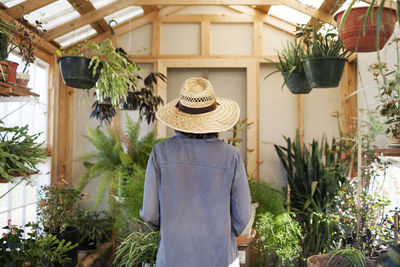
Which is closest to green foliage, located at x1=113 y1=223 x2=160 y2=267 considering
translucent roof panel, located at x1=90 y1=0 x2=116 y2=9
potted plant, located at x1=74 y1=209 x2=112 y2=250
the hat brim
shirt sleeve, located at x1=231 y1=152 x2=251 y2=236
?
shirt sleeve, located at x1=231 y1=152 x2=251 y2=236

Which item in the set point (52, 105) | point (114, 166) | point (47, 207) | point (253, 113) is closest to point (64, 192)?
point (47, 207)

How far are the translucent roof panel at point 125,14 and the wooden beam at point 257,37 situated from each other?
4.87 feet

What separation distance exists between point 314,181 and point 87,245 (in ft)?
8.71

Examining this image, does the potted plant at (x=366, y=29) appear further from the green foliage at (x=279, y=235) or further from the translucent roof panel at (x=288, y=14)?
the translucent roof panel at (x=288, y=14)

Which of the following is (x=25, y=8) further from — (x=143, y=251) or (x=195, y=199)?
(x=195, y=199)

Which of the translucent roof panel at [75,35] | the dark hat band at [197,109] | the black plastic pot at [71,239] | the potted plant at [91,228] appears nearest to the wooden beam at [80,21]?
the translucent roof panel at [75,35]

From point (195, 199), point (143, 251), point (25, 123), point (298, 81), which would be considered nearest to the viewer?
point (195, 199)

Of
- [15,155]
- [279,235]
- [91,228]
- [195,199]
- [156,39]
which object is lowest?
[91,228]

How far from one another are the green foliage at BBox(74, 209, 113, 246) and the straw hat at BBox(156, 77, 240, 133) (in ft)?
8.84

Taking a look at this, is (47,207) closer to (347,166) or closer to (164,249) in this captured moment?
(164,249)

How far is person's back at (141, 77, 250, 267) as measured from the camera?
5.67 ft

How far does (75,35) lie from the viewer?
463 cm

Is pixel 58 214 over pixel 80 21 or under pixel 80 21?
under

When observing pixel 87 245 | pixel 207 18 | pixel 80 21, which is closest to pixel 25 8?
pixel 80 21
